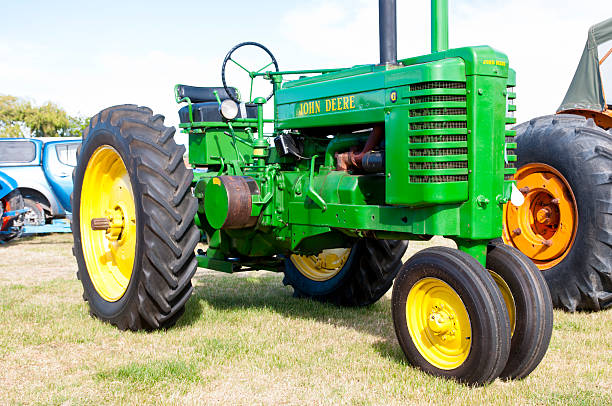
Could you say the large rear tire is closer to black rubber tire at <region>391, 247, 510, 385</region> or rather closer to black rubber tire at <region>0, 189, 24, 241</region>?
black rubber tire at <region>391, 247, 510, 385</region>

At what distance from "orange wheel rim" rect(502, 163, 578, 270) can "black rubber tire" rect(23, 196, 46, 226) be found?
9.46 meters

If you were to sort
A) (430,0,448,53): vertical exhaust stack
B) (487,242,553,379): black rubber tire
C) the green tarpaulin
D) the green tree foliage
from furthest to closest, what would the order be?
the green tree foliage → the green tarpaulin → (430,0,448,53): vertical exhaust stack → (487,242,553,379): black rubber tire

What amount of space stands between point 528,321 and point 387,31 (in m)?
1.98

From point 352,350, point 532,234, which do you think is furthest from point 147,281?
point 532,234

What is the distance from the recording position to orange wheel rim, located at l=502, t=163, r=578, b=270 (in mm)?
5430

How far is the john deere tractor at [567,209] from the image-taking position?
518 centimetres

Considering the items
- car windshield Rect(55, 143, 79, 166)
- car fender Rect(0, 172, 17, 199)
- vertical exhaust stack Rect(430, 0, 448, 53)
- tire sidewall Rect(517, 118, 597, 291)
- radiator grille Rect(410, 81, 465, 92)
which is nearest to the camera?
radiator grille Rect(410, 81, 465, 92)

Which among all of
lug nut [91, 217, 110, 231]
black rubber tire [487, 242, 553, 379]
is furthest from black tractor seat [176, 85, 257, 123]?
black rubber tire [487, 242, 553, 379]

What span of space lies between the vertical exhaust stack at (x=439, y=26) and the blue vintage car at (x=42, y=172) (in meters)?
10.0

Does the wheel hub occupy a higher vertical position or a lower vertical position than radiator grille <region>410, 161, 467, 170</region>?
lower

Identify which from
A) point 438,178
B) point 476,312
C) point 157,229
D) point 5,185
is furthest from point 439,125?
point 5,185

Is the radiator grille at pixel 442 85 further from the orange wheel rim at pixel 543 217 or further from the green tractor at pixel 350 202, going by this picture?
the orange wheel rim at pixel 543 217

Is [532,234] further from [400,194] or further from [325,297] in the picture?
[400,194]

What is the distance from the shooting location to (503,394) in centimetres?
329
